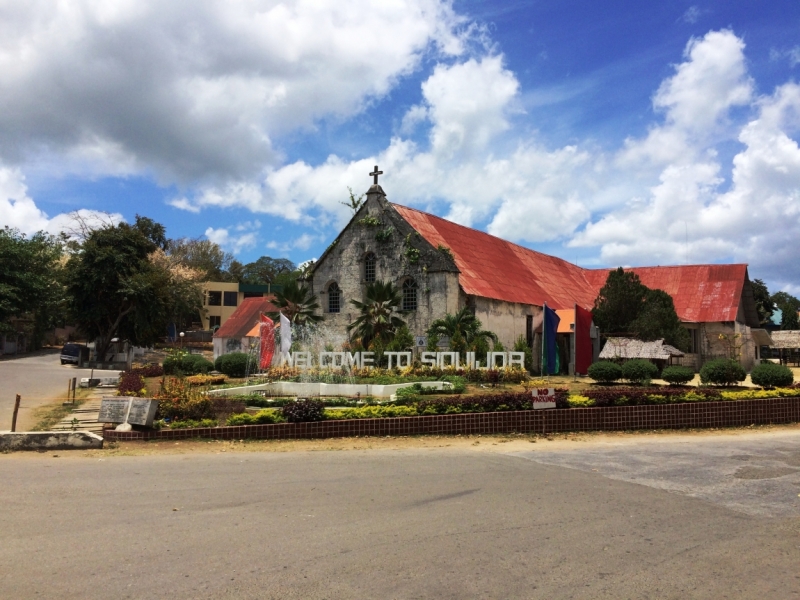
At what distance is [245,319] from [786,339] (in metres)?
34.2

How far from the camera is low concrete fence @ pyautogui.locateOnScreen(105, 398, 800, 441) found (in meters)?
12.4

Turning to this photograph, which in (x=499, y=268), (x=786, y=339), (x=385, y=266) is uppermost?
(x=499, y=268)

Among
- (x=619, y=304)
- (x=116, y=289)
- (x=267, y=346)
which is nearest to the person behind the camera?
(x=267, y=346)

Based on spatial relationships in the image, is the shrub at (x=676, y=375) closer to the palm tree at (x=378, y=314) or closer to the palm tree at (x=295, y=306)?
the palm tree at (x=378, y=314)

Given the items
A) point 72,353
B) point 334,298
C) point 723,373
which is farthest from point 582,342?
point 72,353

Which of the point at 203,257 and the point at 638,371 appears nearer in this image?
the point at 638,371

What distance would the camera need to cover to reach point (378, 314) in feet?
91.4

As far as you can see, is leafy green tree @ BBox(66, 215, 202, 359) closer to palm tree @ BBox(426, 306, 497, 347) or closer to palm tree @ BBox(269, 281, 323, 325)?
palm tree @ BBox(269, 281, 323, 325)

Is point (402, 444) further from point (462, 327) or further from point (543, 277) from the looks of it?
point (543, 277)

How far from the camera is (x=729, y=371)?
64.8 ft

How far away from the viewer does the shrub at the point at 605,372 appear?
22203 mm

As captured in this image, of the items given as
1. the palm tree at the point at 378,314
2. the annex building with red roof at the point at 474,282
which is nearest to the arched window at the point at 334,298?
the annex building with red roof at the point at 474,282

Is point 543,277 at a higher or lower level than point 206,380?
higher

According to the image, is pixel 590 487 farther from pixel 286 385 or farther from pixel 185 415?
pixel 286 385
